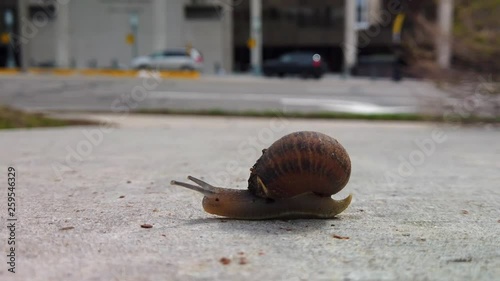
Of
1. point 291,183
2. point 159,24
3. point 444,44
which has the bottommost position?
point 291,183

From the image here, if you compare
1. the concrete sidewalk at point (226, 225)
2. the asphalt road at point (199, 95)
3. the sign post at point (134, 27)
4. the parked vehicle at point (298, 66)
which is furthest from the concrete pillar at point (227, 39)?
the concrete sidewalk at point (226, 225)

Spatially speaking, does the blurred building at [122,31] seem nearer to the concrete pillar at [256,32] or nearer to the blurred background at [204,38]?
the blurred background at [204,38]

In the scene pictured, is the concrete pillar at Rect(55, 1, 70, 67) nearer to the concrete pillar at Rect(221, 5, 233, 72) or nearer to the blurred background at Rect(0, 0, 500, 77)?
the blurred background at Rect(0, 0, 500, 77)

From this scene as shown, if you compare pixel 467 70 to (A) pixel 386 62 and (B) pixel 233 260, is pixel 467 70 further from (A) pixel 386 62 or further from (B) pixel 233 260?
(A) pixel 386 62

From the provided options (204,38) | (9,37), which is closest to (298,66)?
(204,38)

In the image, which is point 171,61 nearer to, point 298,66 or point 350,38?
point 298,66
